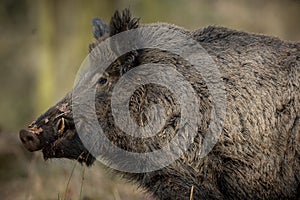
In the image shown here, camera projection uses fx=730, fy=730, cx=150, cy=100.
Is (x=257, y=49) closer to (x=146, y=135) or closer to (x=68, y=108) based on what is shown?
(x=146, y=135)

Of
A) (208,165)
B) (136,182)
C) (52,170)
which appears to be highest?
(208,165)

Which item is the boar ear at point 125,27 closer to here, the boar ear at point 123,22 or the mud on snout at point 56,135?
the boar ear at point 123,22

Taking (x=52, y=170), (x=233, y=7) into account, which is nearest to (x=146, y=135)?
(x=52, y=170)

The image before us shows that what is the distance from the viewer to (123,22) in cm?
581

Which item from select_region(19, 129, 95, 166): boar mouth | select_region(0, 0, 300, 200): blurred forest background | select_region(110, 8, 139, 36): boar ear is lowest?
select_region(0, 0, 300, 200): blurred forest background

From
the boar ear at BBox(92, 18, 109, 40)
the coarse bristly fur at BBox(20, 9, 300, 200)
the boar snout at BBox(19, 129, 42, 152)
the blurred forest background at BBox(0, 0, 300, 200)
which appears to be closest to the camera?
the coarse bristly fur at BBox(20, 9, 300, 200)

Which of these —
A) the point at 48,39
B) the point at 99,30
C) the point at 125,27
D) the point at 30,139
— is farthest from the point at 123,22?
the point at 48,39

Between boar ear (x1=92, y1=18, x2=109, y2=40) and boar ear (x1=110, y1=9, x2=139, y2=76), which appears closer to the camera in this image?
boar ear (x1=110, y1=9, x2=139, y2=76)

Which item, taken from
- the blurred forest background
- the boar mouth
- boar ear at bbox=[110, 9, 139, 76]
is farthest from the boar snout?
the blurred forest background

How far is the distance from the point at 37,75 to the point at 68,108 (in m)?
8.55

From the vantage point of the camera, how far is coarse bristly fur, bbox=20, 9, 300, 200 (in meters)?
5.57

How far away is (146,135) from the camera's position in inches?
224

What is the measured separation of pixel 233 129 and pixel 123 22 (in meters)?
1.22

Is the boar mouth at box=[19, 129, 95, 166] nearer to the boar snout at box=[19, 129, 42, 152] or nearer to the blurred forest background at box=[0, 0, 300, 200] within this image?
the boar snout at box=[19, 129, 42, 152]
